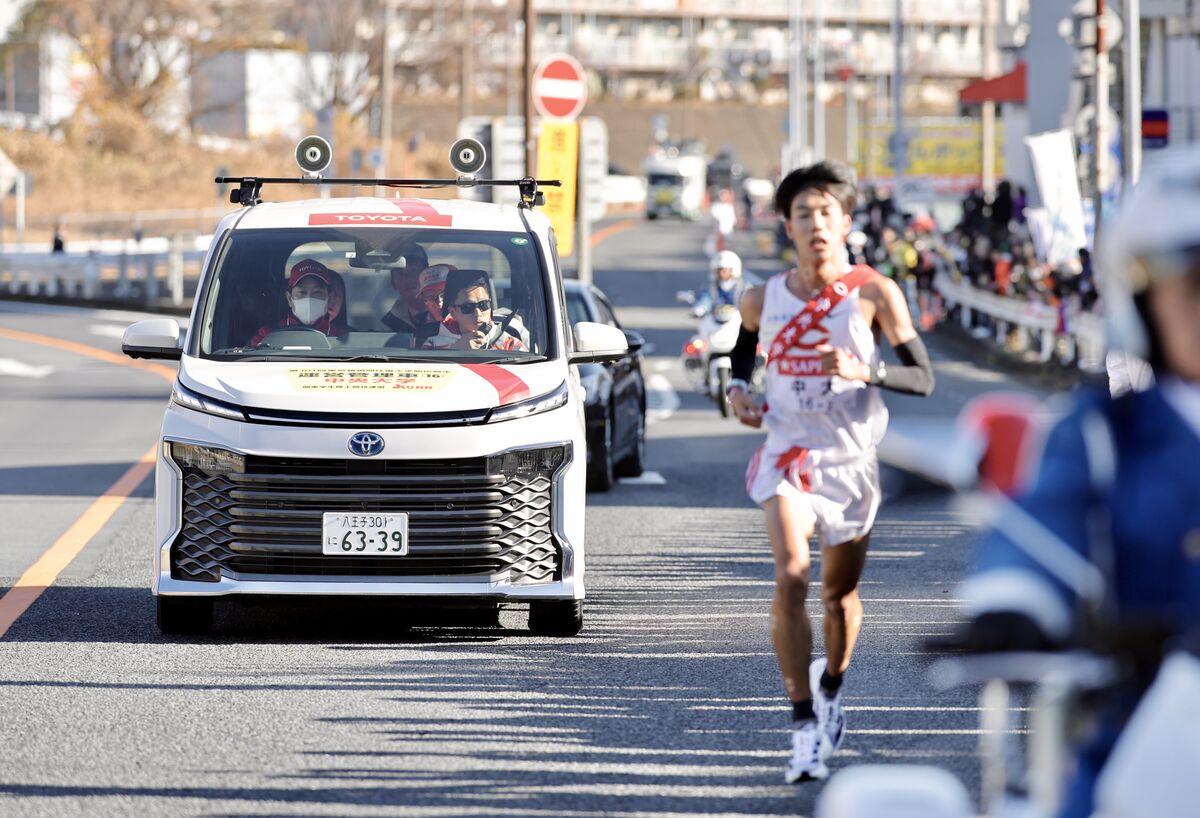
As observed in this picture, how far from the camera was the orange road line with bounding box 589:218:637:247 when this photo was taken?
75000mm

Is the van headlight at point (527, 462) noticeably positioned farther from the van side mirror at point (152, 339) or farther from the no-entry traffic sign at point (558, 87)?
the no-entry traffic sign at point (558, 87)

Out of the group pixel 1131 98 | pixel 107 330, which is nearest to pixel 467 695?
pixel 1131 98

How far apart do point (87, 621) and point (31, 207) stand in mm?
65941

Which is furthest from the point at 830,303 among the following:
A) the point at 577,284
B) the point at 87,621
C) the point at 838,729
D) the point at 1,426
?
the point at 1,426

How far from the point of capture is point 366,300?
9.71 meters

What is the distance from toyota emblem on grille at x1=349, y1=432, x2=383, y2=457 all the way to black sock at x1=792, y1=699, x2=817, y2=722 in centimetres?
294

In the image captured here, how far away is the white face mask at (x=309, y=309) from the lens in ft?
31.8

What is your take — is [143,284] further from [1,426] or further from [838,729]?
[838,729]

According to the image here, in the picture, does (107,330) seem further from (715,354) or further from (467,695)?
(467,695)

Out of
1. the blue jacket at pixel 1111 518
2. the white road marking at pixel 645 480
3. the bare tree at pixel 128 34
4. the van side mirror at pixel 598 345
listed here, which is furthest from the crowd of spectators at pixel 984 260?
the bare tree at pixel 128 34

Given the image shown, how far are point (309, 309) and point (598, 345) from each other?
1.26m

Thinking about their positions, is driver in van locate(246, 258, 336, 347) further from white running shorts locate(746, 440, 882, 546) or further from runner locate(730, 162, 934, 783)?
white running shorts locate(746, 440, 882, 546)

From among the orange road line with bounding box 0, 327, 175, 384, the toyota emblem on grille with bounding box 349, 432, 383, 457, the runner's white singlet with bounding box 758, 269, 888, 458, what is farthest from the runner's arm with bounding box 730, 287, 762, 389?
the orange road line with bounding box 0, 327, 175, 384

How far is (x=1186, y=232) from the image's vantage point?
2904mm
